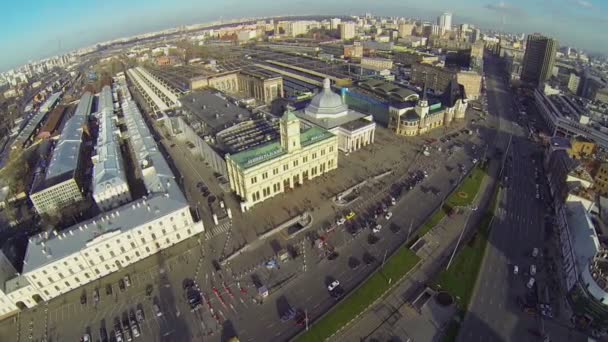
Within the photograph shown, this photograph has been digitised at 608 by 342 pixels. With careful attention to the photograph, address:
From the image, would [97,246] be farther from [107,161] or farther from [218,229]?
[107,161]

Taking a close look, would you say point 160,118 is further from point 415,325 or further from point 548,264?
point 548,264

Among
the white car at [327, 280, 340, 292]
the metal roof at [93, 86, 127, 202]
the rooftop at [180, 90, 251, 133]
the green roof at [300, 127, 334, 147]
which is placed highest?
the rooftop at [180, 90, 251, 133]

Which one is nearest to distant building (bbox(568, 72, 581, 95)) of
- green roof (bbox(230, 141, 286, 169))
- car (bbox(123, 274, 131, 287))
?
green roof (bbox(230, 141, 286, 169))

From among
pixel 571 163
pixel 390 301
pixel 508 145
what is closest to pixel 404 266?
pixel 390 301

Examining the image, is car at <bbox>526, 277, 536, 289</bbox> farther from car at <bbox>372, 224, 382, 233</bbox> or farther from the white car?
the white car

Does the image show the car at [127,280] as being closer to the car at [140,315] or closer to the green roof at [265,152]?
the car at [140,315]

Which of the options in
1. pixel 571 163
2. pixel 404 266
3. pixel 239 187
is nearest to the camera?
pixel 404 266
